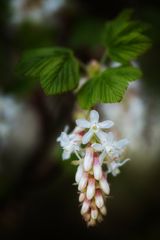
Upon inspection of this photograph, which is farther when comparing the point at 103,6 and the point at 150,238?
the point at 150,238

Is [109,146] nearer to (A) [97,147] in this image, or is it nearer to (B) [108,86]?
(A) [97,147]

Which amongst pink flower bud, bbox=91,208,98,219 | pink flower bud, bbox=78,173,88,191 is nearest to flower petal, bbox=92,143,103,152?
pink flower bud, bbox=78,173,88,191

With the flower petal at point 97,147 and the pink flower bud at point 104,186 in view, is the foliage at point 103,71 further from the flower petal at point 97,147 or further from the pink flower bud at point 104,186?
the pink flower bud at point 104,186

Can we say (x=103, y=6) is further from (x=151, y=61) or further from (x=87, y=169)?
(x=87, y=169)

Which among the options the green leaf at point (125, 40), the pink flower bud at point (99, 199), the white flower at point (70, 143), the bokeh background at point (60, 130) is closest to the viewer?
the pink flower bud at point (99, 199)

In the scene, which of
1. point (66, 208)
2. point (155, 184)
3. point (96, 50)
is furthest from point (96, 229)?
point (96, 50)

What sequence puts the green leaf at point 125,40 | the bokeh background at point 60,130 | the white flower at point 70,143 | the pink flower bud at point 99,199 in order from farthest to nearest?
1. the bokeh background at point 60,130
2. the green leaf at point 125,40
3. the white flower at point 70,143
4. the pink flower bud at point 99,199

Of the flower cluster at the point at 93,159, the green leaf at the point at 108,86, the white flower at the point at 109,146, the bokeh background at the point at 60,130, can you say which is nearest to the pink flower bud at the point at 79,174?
the flower cluster at the point at 93,159

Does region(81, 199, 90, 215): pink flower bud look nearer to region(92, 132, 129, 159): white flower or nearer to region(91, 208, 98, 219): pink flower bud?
region(91, 208, 98, 219): pink flower bud
